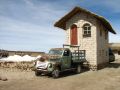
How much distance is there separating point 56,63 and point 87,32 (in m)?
7.86

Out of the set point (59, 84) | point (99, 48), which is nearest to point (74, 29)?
point (99, 48)

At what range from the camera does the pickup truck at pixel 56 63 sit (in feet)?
59.3

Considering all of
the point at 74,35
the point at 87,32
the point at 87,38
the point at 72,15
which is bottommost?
the point at 87,38

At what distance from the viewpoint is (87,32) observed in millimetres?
24719

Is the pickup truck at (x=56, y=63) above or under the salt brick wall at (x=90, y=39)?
under

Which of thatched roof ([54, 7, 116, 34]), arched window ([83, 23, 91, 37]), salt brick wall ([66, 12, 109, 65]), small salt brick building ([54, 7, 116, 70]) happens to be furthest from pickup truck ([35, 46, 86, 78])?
thatched roof ([54, 7, 116, 34])

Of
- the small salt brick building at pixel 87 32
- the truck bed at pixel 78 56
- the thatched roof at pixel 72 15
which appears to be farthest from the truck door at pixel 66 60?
the thatched roof at pixel 72 15

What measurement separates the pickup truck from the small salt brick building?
9.62 feet

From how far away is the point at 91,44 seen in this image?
24.2 metres

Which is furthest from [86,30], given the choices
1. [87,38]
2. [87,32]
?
[87,38]

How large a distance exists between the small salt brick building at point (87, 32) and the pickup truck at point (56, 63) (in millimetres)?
2932

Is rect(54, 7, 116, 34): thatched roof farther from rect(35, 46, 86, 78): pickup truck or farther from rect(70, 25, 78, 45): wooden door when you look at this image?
rect(35, 46, 86, 78): pickup truck

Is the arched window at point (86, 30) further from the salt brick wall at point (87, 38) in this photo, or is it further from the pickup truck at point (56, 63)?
the pickup truck at point (56, 63)

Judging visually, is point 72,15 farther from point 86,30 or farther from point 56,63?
point 56,63
